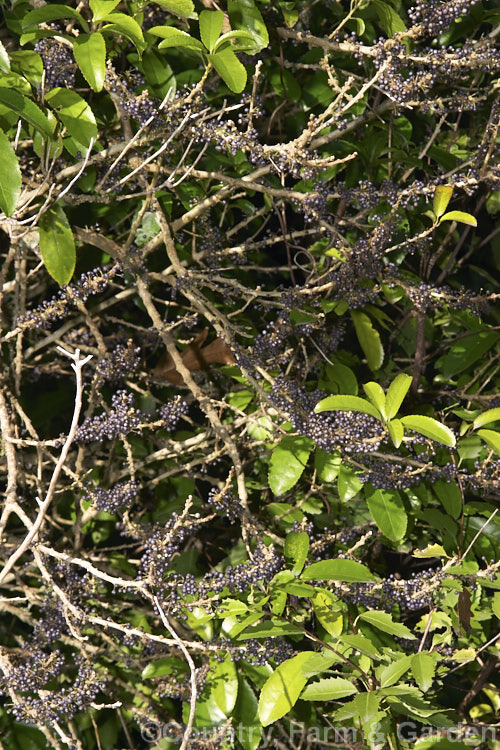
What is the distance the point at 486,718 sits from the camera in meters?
1.89

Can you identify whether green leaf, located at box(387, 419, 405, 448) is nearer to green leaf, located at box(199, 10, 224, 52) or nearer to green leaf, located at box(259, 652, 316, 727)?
green leaf, located at box(259, 652, 316, 727)

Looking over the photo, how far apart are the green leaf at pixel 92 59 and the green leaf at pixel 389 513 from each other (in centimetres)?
92

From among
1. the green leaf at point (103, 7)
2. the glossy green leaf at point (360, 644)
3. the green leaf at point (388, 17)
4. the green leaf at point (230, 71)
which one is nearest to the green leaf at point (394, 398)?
the glossy green leaf at point (360, 644)

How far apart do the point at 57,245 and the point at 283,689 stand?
34.2 inches

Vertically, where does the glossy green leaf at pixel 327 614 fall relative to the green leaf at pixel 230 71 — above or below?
below

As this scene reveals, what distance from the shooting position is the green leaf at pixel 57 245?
131 cm

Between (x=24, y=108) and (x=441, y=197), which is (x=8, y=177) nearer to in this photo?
(x=24, y=108)

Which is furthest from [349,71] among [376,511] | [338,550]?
[338,550]

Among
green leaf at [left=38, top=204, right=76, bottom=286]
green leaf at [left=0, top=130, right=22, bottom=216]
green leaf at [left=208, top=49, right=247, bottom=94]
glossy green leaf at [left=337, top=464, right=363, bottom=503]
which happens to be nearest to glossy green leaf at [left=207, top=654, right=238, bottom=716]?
glossy green leaf at [left=337, top=464, right=363, bottom=503]

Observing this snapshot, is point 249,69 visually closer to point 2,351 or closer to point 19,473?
point 2,351

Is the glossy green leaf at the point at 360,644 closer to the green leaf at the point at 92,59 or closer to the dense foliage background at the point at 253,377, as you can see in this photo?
the dense foliage background at the point at 253,377

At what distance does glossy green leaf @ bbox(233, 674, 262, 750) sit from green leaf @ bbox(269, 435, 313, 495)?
0.40 m

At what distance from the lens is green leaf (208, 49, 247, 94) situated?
1.27 meters

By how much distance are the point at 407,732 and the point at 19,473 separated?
1014mm
